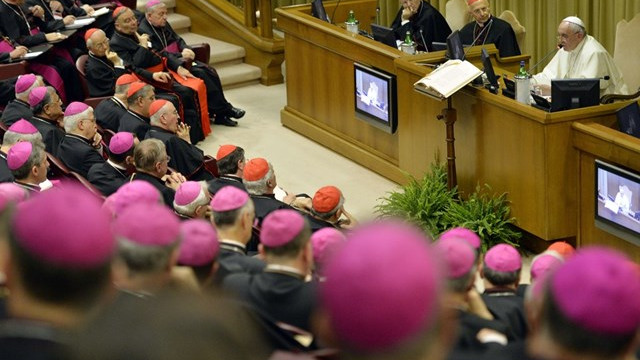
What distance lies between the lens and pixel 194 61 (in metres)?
11.4

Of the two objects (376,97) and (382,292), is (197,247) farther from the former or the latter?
(376,97)

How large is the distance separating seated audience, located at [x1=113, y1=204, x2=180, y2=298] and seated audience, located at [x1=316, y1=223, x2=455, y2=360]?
117 cm

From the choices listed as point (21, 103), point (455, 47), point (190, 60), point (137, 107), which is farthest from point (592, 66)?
point (21, 103)

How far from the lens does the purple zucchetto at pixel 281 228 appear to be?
3988mm

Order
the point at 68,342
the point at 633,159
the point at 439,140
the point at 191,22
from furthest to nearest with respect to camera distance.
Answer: the point at 191,22 → the point at 439,140 → the point at 633,159 → the point at 68,342

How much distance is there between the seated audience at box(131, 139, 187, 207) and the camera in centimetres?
725

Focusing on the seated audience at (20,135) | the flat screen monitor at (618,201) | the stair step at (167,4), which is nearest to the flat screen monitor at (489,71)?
the flat screen monitor at (618,201)

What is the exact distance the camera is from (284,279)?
3959mm

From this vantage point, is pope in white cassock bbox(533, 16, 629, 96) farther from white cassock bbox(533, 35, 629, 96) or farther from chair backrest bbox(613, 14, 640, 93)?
chair backrest bbox(613, 14, 640, 93)

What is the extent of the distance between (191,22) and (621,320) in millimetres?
11666

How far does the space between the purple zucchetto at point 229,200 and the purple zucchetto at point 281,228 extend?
84 centimetres

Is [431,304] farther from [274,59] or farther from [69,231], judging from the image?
[274,59]

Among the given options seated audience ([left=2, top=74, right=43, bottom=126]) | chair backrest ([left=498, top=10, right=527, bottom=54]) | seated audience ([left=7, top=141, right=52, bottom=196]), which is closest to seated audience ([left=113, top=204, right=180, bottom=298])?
seated audience ([left=7, top=141, right=52, bottom=196])

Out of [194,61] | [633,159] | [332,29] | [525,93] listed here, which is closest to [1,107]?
[194,61]
